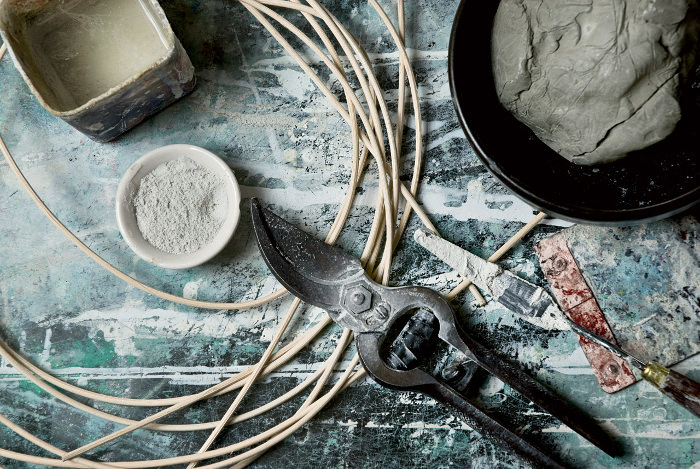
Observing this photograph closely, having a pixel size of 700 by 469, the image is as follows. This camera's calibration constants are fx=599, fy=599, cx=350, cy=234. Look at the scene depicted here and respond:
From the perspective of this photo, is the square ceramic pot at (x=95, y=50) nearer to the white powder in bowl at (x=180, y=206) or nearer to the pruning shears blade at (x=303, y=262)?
the white powder in bowl at (x=180, y=206)

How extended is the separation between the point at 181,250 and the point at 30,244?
361 mm

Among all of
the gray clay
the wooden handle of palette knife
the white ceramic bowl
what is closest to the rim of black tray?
the gray clay

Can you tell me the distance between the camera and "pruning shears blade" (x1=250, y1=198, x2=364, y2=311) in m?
1.10

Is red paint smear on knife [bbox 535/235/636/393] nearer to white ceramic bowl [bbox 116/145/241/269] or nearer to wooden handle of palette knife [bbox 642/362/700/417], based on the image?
wooden handle of palette knife [bbox 642/362/700/417]

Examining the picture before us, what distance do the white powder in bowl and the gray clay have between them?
1.89 ft

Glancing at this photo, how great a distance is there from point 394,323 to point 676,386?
48cm

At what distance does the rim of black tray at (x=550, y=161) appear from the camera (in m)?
1.00

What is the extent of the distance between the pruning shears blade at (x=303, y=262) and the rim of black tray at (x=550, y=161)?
0.32 meters

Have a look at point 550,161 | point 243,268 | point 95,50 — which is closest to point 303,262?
point 243,268

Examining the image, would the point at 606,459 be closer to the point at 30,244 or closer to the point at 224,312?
the point at 224,312

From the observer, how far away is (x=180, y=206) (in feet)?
3.78

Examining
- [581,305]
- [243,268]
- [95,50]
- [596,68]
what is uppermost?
[95,50]

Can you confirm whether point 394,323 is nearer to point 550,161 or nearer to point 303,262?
point 303,262

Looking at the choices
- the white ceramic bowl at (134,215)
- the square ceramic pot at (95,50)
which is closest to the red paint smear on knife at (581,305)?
the white ceramic bowl at (134,215)
